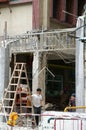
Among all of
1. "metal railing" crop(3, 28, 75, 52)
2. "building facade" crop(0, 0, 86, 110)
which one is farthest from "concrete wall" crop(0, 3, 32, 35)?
"metal railing" crop(3, 28, 75, 52)

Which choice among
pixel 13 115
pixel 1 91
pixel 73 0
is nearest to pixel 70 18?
pixel 73 0

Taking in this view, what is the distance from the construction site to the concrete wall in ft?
0.21

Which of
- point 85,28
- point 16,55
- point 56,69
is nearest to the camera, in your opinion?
point 85,28

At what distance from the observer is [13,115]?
13977 millimetres

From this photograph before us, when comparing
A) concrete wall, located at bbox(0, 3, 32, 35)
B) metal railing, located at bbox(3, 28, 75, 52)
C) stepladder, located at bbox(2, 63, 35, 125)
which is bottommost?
stepladder, located at bbox(2, 63, 35, 125)

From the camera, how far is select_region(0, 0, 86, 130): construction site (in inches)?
595

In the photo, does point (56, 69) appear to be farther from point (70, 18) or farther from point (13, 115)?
point (13, 115)

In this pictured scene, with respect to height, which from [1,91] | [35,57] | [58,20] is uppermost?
[58,20]

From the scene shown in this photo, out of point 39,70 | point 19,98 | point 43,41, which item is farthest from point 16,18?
point 19,98

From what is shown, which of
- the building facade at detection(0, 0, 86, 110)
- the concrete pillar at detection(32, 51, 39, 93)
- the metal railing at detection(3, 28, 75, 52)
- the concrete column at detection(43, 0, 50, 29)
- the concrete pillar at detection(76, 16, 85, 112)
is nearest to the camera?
the concrete pillar at detection(76, 16, 85, 112)

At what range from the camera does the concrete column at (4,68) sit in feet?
78.1

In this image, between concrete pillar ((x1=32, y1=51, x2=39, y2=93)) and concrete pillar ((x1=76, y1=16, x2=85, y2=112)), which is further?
concrete pillar ((x1=32, y1=51, x2=39, y2=93))

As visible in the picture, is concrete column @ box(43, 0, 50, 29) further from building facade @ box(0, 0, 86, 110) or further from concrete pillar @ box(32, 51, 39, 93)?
concrete pillar @ box(32, 51, 39, 93)

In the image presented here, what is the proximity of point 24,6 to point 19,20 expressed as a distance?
918mm
